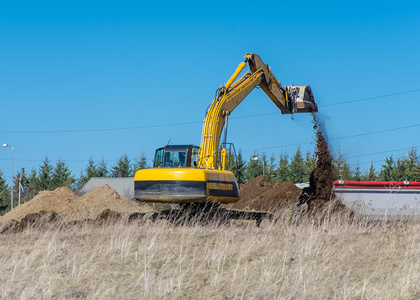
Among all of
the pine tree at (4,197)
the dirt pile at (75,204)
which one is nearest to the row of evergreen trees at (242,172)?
the pine tree at (4,197)

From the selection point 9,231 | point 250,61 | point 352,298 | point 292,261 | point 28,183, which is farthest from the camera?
point 28,183

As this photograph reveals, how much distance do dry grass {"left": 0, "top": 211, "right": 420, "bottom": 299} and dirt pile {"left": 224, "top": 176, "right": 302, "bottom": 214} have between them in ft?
27.4

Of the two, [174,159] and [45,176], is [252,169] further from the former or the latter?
[174,159]

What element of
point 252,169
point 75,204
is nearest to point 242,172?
point 252,169

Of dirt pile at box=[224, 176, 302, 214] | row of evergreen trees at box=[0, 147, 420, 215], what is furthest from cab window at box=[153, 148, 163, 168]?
row of evergreen trees at box=[0, 147, 420, 215]

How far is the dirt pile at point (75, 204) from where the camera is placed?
2591 centimetres

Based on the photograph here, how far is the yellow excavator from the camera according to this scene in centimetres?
1611

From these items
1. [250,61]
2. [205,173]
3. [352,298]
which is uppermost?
[250,61]

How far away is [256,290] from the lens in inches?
286

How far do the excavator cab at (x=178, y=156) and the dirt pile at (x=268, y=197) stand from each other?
389 cm

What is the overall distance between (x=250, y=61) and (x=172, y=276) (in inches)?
491

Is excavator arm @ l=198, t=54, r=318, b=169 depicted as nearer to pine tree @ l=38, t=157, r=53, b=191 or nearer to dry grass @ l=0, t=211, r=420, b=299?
dry grass @ l=0, t=211, r=420, b=299

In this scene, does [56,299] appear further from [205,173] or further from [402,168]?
[402,168]

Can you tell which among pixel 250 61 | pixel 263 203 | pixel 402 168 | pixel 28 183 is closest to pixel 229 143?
pixel 250 61
